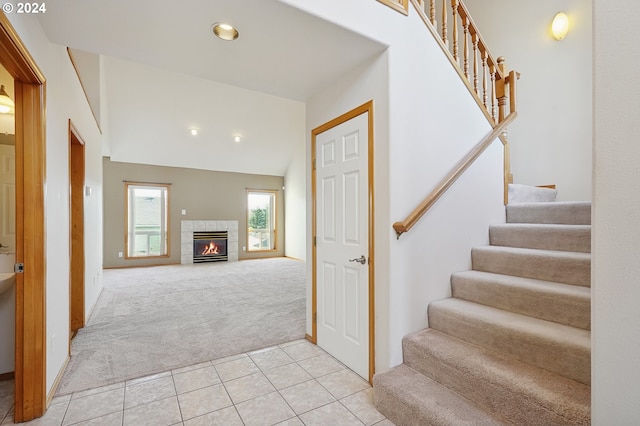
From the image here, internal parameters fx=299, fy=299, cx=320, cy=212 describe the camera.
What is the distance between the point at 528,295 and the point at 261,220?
799cm

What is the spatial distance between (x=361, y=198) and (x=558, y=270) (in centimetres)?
141

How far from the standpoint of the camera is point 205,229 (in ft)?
26.5

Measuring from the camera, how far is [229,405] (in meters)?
1.94

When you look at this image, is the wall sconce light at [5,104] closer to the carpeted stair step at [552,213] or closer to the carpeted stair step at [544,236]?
the carpeted stair step at [544,236]

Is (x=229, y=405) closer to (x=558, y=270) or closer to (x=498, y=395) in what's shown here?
(x=498, y=395)

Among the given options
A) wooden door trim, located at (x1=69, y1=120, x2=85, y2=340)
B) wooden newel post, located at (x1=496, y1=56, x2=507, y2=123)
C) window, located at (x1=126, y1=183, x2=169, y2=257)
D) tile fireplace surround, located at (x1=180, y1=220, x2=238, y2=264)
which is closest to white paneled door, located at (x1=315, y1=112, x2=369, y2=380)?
wooden newel post, located at (x1=496, y1=56, x2=507, y2=123)

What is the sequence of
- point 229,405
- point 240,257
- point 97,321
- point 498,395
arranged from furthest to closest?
point 240,257 → point 97,321 → point 229,405 → point 498,395

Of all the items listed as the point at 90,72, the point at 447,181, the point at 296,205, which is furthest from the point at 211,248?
the point at 447,181

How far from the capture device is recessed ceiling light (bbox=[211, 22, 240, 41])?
182 centimetres

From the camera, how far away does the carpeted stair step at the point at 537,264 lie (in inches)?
→ 75.6

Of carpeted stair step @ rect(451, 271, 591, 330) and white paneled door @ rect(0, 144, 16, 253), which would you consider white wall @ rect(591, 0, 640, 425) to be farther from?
white paneled door @ rect(0, 144, 16, 253)

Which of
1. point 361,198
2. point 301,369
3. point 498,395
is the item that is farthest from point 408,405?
point 361,198

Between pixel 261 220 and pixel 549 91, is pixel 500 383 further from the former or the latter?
pixel 261 220

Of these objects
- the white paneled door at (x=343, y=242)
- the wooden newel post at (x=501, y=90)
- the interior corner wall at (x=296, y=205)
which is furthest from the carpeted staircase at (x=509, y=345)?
the interior corner wall at (x=296, y=205)
